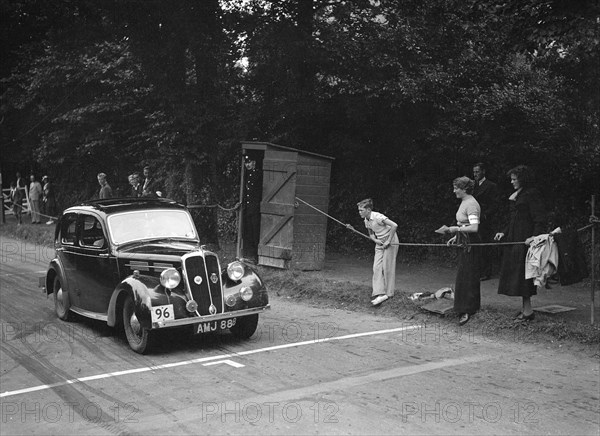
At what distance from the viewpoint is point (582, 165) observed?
12.0 m

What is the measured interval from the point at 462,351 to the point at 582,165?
5.21 m

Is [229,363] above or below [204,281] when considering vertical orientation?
below

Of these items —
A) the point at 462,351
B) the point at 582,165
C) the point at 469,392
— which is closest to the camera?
the point at 469,392

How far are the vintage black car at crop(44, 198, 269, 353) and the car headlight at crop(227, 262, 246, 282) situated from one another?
0.01 metres

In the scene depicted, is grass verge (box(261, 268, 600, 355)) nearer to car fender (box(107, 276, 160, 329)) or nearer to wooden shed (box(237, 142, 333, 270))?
wooden shed (box(237, 142, 333, 270))

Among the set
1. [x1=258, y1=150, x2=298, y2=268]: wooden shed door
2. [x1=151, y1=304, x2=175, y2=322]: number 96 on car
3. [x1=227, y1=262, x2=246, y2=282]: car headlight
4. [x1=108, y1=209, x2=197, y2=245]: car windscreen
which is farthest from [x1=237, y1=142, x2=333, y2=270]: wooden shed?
[x1=151, y1=304, x2=175, y2=322]: number 96 on car

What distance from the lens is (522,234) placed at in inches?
376

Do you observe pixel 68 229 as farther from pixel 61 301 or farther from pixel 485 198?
pixel 485 198

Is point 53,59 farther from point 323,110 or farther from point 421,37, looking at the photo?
point 421,37

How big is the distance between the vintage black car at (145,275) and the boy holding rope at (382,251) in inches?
105

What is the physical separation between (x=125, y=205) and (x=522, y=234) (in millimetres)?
5686

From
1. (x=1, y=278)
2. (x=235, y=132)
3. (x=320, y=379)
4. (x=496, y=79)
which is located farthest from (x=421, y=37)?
(x=1, y=278)

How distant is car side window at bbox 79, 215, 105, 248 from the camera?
388 inches

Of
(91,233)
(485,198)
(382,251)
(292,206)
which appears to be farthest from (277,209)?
(91,233)
